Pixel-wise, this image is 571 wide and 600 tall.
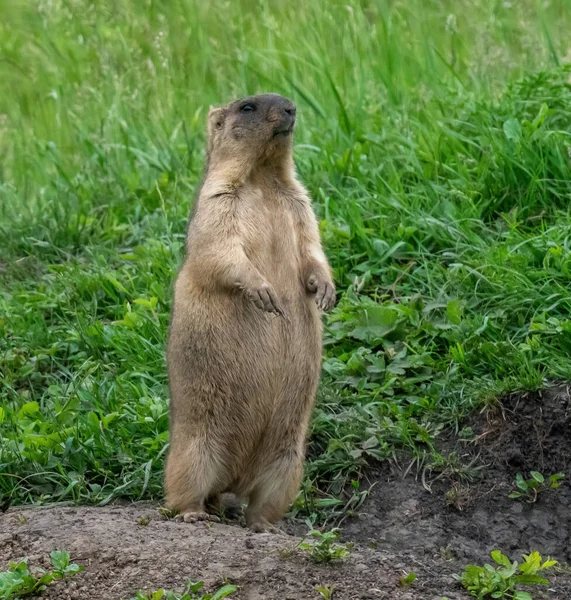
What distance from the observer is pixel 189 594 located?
3.51m

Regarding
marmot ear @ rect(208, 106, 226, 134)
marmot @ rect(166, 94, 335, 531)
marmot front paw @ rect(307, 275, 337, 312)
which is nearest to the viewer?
marmot @ rect(166, 94, 335, 531)

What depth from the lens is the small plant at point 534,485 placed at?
16.0ft

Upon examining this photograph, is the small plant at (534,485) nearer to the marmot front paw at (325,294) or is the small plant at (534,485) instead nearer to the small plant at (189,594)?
the marmot front paw at (325,294)

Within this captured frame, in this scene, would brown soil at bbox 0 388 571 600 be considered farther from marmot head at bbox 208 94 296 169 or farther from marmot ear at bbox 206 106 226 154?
marmot ear at bbox 206 106 226 154

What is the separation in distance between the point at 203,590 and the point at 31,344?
2.78 metres

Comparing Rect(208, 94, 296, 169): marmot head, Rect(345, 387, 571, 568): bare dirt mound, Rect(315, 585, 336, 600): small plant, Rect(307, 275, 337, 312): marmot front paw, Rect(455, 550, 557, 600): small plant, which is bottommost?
Rect(345, 387, 571, 568): bare dirt mound

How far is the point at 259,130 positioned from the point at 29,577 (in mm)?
2159

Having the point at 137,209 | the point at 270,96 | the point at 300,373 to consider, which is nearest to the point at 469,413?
the point at 300,373

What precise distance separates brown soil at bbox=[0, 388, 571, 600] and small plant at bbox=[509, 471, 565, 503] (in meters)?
0.03

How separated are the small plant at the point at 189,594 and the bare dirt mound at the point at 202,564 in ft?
0.19

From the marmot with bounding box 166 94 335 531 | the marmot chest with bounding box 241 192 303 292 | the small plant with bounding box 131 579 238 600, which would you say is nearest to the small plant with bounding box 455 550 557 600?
the small plant with bounding box 131 579 238 600

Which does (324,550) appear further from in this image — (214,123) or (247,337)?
(214,123)

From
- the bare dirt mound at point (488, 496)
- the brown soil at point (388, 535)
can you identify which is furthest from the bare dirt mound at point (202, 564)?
the bare dirt mound at point (488, 496)

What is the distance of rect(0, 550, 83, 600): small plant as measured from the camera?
3552mm
